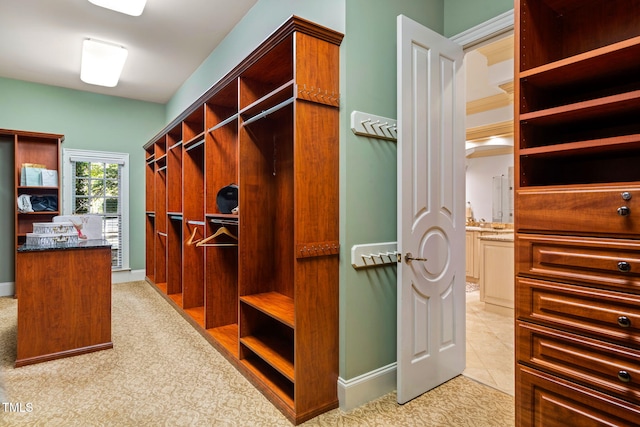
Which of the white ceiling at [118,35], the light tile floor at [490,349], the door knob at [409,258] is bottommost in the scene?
the light tile floor at [490,349]

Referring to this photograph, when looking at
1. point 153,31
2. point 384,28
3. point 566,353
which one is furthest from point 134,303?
point 566,353

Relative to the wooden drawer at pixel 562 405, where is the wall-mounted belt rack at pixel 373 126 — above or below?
above

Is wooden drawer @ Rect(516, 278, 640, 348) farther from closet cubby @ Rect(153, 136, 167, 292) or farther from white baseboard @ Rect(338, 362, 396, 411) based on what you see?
closet cubby @ Rect(153, 136, 167, 292)

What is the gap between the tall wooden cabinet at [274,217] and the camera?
1928 millimetres

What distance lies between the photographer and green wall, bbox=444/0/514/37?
216cm

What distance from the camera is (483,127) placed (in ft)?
18.3

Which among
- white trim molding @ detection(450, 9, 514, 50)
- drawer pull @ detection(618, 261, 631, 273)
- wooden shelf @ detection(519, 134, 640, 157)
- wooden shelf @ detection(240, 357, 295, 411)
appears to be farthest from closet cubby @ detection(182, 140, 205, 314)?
drawer pull @ detection(618, 261, 631, 273)

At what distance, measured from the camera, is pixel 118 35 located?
3705 mm

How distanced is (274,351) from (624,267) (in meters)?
1.97

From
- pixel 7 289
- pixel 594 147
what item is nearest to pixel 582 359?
pixel 594 147

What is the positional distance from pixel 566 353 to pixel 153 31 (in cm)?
437

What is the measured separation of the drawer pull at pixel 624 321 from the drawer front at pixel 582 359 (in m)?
0.08

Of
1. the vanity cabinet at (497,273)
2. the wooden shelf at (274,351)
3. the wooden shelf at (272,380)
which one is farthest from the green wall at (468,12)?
the wooden shelf at (272,380)

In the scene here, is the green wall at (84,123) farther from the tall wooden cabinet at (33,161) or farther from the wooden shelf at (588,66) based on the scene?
the wooden shelf at (588,66)
